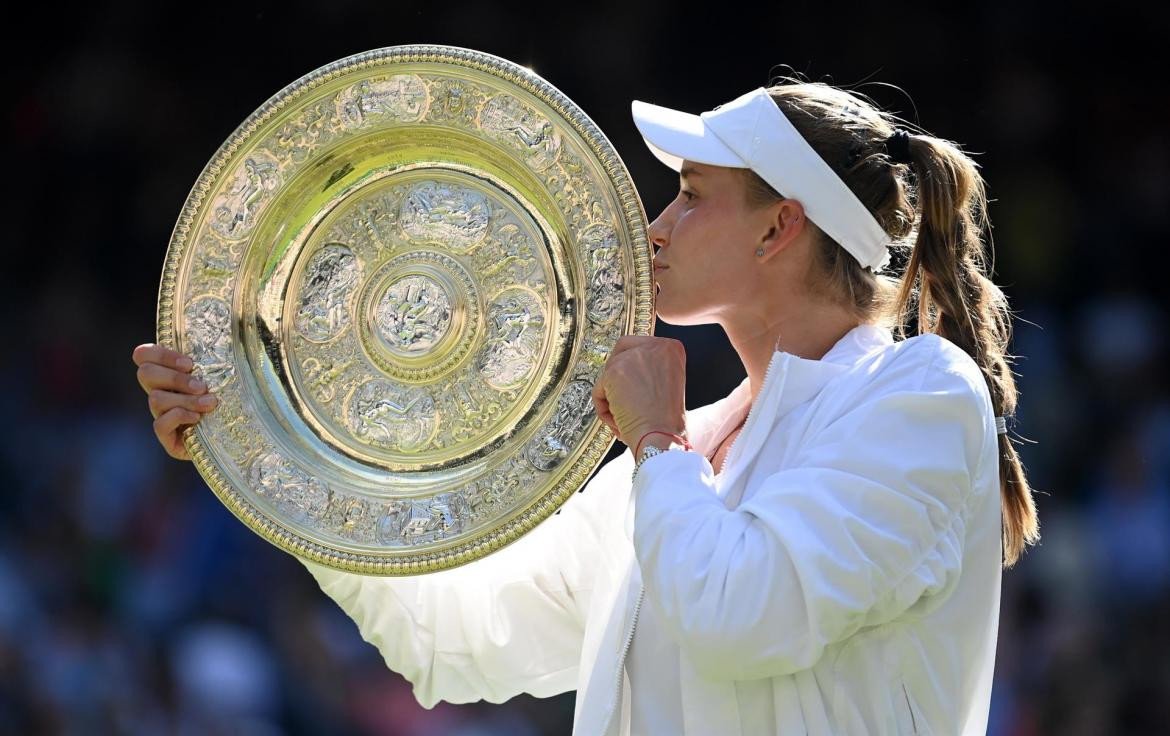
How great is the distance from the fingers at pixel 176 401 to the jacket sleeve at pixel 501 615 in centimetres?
39

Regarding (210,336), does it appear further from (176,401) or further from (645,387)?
(645,387)

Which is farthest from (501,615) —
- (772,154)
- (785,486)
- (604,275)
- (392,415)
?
(772,154)

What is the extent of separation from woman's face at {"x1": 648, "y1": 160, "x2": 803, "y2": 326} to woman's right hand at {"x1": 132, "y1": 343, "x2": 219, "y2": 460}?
2.20 ft

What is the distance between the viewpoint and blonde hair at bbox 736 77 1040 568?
1943 mm

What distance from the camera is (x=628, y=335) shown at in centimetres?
191

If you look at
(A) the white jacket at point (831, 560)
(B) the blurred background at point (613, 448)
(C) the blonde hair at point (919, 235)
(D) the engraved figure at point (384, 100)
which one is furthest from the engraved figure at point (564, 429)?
(B) the blurred background at point (613, 448)

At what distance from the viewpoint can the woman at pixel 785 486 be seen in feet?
5.32

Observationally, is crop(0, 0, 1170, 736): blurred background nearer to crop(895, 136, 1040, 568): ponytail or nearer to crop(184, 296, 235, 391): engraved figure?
crop(895, 136, 1040, 568): ponytail

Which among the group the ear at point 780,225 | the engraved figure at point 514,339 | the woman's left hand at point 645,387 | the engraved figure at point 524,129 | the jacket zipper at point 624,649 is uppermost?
the engraved figure at point 524,129

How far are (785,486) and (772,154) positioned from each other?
1.61 feet

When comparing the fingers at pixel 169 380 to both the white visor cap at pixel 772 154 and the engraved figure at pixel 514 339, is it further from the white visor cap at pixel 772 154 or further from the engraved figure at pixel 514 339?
the white visor cap at pixel 772 154

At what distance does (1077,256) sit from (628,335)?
11.0ft

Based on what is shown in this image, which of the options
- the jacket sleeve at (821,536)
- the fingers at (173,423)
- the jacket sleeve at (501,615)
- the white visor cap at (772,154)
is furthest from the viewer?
the jacket sleeve at (501,615)

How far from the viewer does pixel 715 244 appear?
6.37 ft
